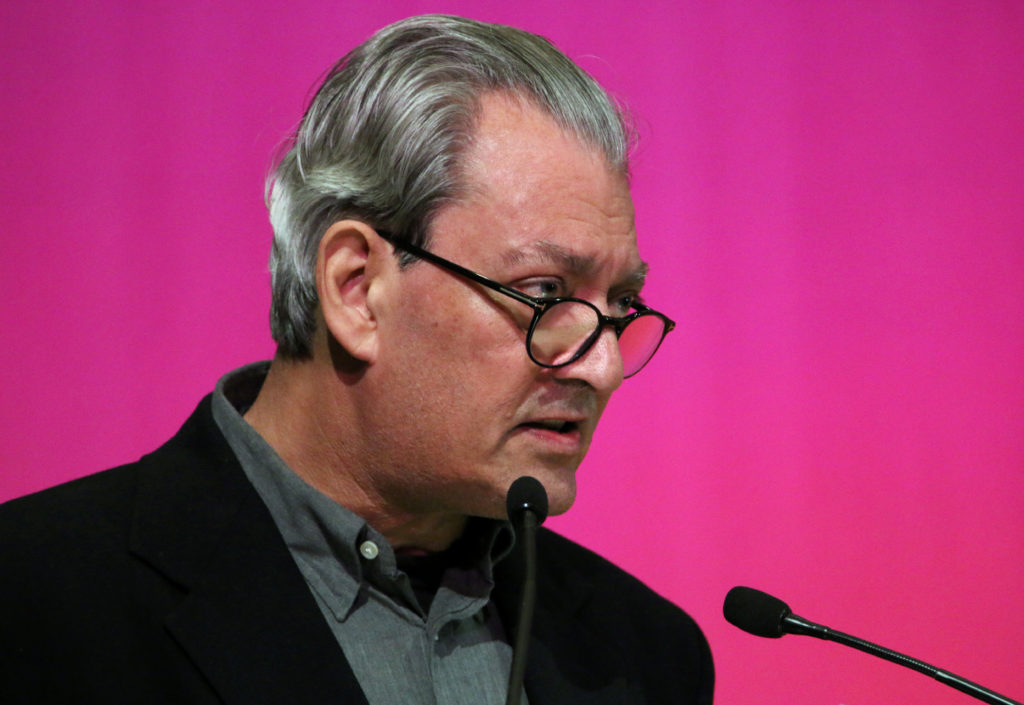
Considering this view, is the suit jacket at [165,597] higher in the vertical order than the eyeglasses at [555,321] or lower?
lower

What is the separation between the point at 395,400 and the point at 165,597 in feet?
1.30

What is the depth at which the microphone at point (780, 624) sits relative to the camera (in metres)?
1.38

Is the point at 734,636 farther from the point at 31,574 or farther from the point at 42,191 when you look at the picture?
the point at 42,191

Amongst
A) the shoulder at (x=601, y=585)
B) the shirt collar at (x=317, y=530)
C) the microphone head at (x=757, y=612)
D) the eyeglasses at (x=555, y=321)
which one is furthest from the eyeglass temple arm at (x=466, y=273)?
the shoulder at (x=601, y=585)

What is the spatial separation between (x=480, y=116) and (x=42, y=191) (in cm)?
87

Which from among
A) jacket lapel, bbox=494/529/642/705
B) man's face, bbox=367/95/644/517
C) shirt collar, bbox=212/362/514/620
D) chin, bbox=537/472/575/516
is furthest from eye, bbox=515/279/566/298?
jacket lapel, bbox=494/529/642/705

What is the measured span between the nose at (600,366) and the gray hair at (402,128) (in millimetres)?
265

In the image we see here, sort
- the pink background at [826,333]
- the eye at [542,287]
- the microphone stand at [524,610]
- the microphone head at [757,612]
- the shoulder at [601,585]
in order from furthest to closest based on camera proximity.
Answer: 1. the pink background at [826,333]
2. the shoulder at [601,585]
3. the eye at [542,287]
4. the microphone head at [757,612]
5. the microphone stand at [524,610]

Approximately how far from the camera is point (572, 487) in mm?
1645

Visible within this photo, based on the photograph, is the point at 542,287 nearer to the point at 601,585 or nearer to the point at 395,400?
the point at 395,400

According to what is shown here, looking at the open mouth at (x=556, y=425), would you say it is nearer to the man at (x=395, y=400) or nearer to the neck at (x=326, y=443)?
the man at (x=395, y=400)

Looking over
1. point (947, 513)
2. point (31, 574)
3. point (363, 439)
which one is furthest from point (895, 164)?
point (31, 574)

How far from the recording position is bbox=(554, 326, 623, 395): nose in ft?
5.26

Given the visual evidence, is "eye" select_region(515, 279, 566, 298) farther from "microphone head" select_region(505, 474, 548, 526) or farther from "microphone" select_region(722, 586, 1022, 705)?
"microphone" select_region(722, 586, 1022, 705)
